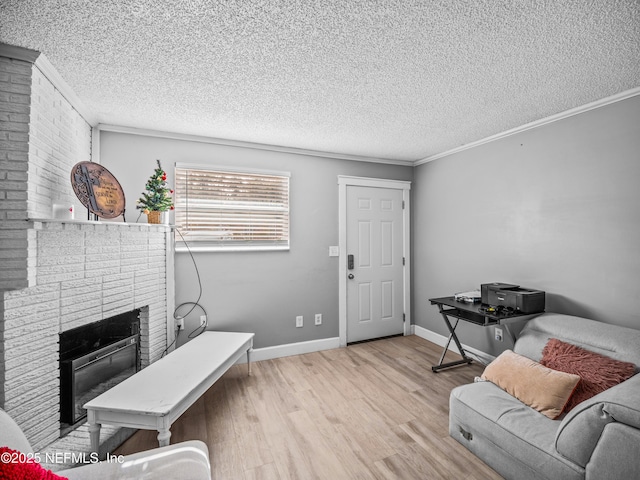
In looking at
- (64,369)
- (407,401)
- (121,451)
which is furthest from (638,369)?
(64,369)

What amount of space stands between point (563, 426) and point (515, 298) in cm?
120

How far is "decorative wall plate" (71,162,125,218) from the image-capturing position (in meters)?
2.10

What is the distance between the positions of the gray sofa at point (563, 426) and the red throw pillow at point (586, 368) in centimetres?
8

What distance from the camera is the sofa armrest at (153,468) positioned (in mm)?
1247

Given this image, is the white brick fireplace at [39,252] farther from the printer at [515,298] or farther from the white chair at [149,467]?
the printer at [515,298]

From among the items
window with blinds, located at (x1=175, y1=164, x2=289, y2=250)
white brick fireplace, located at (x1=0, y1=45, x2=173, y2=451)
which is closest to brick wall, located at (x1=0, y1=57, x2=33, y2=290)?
white brick fireplace, located at (x1=0, y1=45, x2=173, y2=451)

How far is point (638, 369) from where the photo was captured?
179 cm

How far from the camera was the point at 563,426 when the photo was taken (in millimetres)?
1514

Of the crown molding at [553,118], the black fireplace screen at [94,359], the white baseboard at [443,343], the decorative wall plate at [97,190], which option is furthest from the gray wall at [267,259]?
the white baseboard at [443,343]

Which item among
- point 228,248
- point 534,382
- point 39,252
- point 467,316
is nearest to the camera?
point 39,252

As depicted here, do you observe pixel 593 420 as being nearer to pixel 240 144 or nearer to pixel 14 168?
pixel 14 168

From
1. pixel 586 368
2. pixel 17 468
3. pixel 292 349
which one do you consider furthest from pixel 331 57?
pixel 292 349

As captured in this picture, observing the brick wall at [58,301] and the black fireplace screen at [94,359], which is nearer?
the brick wall at [58,301]

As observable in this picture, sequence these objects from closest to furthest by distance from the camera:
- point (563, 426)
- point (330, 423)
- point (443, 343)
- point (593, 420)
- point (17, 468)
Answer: point (17, 468) → point (593, 420) → point (563, 426) → point (330, 423) → point (443, 343)
